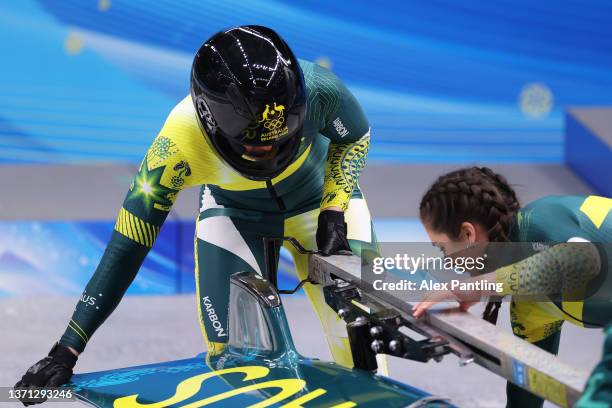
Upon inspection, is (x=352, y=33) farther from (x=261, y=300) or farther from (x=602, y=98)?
(x=261, y=300)

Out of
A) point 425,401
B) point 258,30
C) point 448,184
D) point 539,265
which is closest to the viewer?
point 425,401

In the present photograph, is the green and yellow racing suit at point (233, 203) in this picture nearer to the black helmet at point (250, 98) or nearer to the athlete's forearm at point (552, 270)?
the black helmet at point (250, 98)

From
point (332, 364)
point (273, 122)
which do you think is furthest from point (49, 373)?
point (273, 122)

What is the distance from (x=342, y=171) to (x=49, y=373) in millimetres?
1146

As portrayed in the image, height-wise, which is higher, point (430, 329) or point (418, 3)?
point (418, 3)

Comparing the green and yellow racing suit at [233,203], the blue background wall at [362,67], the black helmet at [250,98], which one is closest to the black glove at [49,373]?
the green and yellow racing suit at [233,203]

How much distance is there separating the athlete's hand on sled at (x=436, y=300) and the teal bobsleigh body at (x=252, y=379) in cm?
17

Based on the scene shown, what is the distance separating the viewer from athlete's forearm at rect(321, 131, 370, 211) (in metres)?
3.22

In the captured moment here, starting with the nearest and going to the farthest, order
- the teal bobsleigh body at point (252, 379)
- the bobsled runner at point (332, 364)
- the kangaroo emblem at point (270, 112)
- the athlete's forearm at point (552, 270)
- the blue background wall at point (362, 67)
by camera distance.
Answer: the bobsled runner at point (332, 364), the teal bobsleigh body at point (252, 379), the athlete's forearm at point (552, 270), the kangaroo emblem at point (270, 112), the blue background wall at point (362, 67)

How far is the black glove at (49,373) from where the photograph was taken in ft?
8.38

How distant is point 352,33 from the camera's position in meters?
7.41

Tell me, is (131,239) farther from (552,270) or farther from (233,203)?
(552,270)

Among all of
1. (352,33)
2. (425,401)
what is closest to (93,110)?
(352,33)

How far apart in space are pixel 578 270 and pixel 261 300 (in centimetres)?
75
